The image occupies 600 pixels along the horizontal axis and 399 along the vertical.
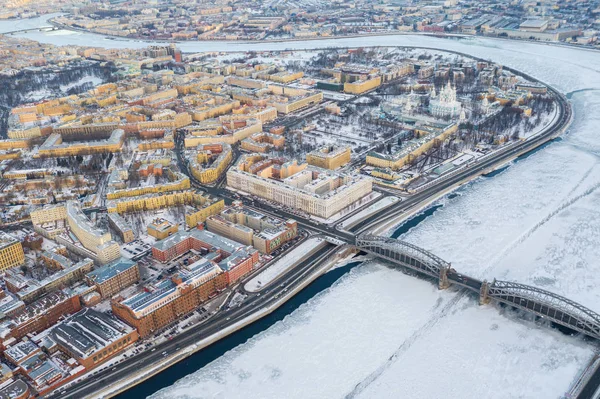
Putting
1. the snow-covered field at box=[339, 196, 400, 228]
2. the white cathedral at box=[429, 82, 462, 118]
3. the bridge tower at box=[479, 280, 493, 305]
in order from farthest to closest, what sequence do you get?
the white cathedral at box=[429, 82, 462, 118] → the snow-covered field at box=[339, 196, 400, 228] → the bridge tower at box=[479, 280, 493, 305]

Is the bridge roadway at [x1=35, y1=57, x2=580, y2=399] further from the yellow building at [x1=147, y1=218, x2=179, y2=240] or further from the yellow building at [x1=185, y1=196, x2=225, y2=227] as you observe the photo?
the yellow building at [x1=147, y1=218, x2=179, y2=240]

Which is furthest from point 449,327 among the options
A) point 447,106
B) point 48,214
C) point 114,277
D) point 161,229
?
point 447,106

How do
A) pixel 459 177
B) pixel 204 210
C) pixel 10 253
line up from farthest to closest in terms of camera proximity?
pixel 459 177, pixel 204 210, pixel 10 253

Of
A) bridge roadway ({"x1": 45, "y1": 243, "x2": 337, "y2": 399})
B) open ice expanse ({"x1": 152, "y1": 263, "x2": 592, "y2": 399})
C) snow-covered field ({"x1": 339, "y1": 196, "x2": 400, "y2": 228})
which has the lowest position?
open ice expanse ({"x1": 152, "y1": 263, "x2": 592, "y2": 399})

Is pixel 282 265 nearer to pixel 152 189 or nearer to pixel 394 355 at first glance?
pixel 394 355

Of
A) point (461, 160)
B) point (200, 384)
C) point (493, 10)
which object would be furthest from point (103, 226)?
point (493, 10)

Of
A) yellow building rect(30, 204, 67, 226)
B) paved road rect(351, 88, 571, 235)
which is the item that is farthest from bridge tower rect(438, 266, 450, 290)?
yellow building rect(30, 204, 67, 226)

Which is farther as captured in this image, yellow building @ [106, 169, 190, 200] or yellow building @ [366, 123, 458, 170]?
yellow building @ [366, 123, 458, 170]

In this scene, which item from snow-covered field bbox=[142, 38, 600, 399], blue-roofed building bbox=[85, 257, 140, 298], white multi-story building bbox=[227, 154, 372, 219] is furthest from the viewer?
white multi-story building bbox=[227, 154, 372, 219]
